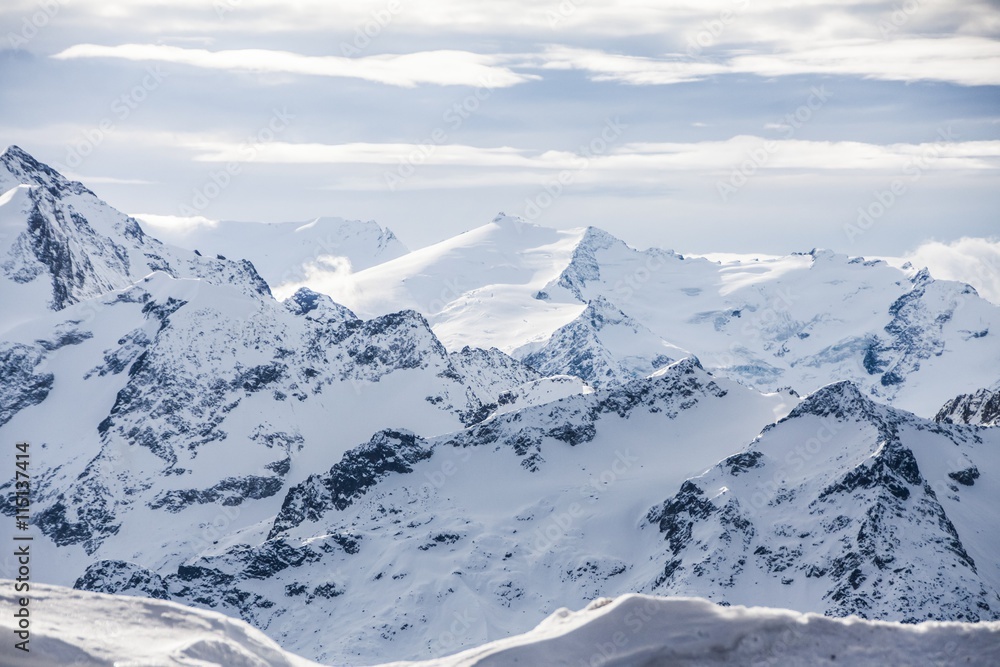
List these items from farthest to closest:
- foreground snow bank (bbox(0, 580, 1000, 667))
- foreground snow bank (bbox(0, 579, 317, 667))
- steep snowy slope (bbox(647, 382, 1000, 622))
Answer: steep snowy slope (bbox(647, 382, 1000, 622)) < foreground snow bank (bbox(0, 579, 317, 667)) < foreground snow bank (bbox(0, 580, 1000, 667))

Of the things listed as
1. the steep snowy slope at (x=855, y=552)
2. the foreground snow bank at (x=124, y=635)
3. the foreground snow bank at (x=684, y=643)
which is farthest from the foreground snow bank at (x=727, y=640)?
the steep snowy slope at (x=855, y=552)

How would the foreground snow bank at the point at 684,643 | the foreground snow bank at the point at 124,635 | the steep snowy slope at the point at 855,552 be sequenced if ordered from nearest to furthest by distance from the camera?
the foreground snow bank at the point at 684,643 < the foreground snow bank at the point at 124,635 < the steep snowy slope at the point at 855,552

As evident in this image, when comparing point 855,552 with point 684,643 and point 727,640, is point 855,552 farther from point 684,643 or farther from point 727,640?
point 684,643

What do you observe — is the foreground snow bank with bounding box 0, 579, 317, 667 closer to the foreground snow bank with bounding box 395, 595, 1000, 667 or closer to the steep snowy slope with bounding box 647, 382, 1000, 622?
the foreground snow bank with bounding box 395, 595, 1000, 667

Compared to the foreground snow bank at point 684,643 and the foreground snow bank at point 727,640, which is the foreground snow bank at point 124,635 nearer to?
the foreground snow bank at point 684,643

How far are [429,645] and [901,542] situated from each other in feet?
240

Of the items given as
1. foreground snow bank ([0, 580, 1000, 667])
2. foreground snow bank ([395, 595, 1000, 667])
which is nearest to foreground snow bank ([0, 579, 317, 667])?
foreground snow bank ([0, 580, 1000, 667])

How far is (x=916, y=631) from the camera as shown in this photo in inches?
1203

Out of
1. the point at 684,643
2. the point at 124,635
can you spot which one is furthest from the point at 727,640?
the point at 124,635

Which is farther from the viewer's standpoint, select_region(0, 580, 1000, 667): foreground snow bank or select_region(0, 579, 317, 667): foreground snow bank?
select_region(0, 579, 317, 667): foreground snow bank

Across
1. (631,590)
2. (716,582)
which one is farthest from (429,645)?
(716,582)

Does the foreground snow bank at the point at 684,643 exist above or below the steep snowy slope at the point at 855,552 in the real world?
above

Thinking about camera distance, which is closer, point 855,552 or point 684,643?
point 684,643

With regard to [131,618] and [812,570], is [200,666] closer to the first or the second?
[131,618]
